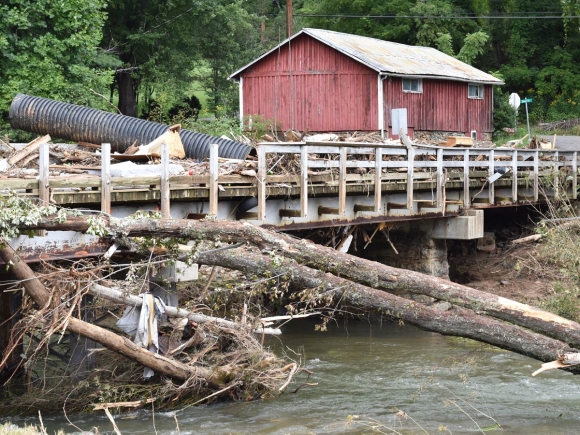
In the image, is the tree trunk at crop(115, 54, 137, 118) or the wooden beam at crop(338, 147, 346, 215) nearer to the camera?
the wooden beam at crop(338, 147, 346, 215)

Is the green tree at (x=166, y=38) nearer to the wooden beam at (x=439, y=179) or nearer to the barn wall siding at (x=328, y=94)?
the barn wall siding at (x=328, y=94)

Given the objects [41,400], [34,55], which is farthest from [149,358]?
[34,55]

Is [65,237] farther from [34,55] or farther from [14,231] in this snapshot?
[34,55]

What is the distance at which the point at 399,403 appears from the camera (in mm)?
12188

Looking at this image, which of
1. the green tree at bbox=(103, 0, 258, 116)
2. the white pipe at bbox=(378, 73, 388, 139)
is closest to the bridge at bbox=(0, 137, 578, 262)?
the white pipe at bbox=(378, 73, 388, 139)

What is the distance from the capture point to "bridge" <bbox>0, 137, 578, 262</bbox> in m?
11.7

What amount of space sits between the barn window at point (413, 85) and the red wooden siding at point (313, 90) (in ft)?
5.12

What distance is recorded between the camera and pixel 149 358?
11039 mm

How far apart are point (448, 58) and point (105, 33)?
14.4 metres

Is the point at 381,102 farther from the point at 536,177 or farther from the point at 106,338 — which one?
the point at 106,338

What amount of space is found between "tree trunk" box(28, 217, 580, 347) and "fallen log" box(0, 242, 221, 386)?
59 cm

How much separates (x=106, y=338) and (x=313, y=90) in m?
24.7

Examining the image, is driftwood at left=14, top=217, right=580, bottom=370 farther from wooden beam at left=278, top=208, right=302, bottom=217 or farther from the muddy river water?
wooden beam at left=278, top=208, right=302, bottom=217

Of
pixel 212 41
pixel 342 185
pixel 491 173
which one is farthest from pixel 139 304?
pixel 212 41
